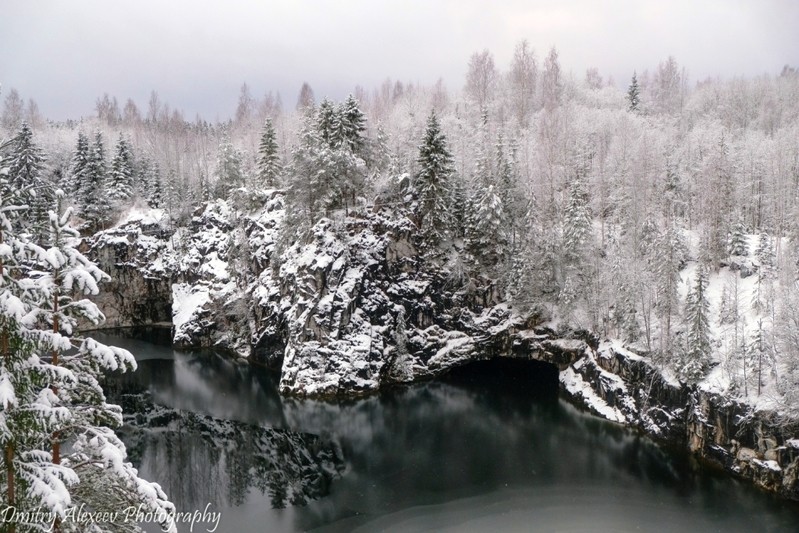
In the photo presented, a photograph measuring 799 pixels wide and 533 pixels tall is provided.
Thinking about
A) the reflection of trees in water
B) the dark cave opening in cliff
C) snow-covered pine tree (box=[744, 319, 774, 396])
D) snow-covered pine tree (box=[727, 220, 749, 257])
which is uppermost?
snow-covered pine tree (box=[727, 220, 749, 257])

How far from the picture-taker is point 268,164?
57531 millimetres

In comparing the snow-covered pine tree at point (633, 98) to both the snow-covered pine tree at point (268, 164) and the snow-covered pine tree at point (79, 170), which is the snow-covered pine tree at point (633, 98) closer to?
the snow-covered pine tree at point (268, 164)

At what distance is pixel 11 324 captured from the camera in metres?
Answer: 7.97

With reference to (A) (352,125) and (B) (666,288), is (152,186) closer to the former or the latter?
(A) (352,125)

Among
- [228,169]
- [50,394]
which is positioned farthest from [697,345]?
[228,169]

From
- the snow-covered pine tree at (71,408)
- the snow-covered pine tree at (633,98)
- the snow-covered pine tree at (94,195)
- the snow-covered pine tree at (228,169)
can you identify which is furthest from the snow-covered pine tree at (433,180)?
the snow-covered pine tree at (633,98)

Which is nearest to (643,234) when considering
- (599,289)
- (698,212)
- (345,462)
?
(599,289)

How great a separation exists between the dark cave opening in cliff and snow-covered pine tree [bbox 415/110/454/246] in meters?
12.7

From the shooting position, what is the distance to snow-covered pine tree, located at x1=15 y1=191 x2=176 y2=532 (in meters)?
8.20

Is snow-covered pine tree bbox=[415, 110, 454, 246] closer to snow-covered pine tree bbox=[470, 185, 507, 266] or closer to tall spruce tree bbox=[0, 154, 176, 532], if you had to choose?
snow-covered pine tree bbox=[470, 185, 507, 266]

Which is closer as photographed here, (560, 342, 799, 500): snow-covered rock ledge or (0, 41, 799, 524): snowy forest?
(0, 41, 799, 524): snowy forest

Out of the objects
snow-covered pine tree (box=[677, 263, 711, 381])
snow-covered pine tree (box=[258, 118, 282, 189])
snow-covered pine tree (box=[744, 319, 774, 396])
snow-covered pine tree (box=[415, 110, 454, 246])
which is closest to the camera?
snow-covered pine tree (box=[744, 319, 774, 396])

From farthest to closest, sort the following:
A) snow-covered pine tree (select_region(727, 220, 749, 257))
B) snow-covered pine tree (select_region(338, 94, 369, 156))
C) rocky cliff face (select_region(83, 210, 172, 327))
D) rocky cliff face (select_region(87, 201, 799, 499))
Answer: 1. rocky cliff face (select_region(83, 210, 172, 327))
2. snow-covered pine tree (select_region(338, 94, 369, 156))
3. snow-covered pine tree (select_region(727, 220, 749, 257))
4. rocky cliff face (select_region(87, 201, 799, 499))

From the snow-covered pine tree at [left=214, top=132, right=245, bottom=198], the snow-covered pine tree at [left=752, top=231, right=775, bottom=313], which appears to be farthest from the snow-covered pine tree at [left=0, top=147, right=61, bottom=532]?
the snow-covered pine tree at [left=214, top=132, right=245, bottom=198]
